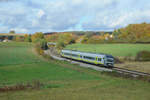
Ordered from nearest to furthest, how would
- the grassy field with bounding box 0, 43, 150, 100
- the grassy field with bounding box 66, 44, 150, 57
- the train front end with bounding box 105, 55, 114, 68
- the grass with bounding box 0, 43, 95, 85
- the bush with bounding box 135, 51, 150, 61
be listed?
the grassy field with bounding box 0, 43, 150, 100 < the grass with bounding box 0, 43, 95, 85 < the train front end with bounding box 105, 55, 114, 68 < the bush with bounding box 135, 51, 150, 61 < the grassy field with bounding box 66, 44, 150, 57

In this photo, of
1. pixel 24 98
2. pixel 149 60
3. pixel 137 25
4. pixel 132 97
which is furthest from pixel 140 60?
pixel 137 25

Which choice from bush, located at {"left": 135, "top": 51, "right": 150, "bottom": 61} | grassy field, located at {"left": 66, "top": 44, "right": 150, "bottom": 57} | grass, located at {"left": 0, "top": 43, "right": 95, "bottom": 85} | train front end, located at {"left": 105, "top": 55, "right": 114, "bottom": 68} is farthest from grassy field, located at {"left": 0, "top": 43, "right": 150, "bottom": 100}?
grassy field, located at {"left": 66, "top": 44, "right": 150, "bottom": 57}

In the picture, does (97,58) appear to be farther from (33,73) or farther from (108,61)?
(33,73)

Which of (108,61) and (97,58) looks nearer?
(108,61)

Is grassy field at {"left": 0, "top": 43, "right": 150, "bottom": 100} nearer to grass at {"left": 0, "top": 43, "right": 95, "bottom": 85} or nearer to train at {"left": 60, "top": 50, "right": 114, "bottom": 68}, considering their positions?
grass at {"left": 0, "top": 43, "right": 95, "bottom": 85}

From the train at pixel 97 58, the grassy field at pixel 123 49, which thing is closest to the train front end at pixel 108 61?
the train at pixel 97 58

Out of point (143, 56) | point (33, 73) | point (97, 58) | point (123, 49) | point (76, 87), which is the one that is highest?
point (97, 58)

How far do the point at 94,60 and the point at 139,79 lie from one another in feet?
62.5

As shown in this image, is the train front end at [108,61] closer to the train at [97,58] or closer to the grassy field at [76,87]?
the train at [97,58]

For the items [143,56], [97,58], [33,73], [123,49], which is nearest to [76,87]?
[33,73]

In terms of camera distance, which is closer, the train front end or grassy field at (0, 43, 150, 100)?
grassy field at (0, 43, 150, 100)

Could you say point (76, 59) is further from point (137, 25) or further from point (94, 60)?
point (137, 25)

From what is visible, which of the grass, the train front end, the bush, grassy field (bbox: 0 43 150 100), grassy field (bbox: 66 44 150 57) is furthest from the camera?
grassy field (bbox: 66 44 150 57)

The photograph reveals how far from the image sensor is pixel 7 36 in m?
178
